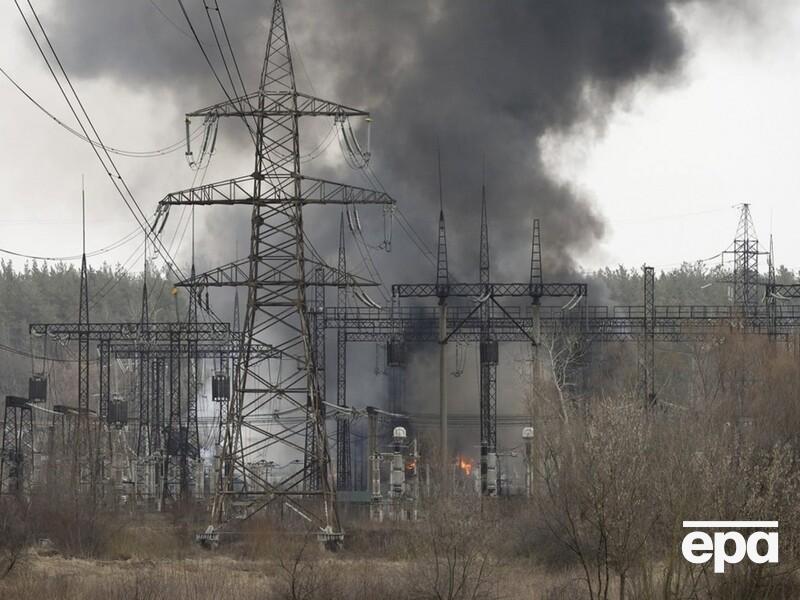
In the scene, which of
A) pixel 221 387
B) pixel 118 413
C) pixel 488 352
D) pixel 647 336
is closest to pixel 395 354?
pixel 488 352

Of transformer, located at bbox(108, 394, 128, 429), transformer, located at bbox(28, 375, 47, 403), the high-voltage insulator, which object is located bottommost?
transformer, located at bbox(108, 394, 128, 429)

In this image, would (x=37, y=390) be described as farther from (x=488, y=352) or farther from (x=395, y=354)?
(x=488, y=352)

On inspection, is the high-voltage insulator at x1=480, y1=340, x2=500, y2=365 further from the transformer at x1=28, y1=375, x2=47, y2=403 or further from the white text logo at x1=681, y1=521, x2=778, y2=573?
the white text logo at x1=681, y1=521, x2=778, y2=573

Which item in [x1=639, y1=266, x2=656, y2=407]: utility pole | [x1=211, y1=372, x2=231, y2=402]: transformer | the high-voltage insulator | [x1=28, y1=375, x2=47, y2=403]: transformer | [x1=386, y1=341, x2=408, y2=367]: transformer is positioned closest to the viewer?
the high-voltage insulator

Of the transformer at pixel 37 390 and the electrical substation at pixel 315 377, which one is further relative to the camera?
the transformer at pixel 37 390

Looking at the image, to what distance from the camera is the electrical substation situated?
35.8 metres

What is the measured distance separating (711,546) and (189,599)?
9.67 metres

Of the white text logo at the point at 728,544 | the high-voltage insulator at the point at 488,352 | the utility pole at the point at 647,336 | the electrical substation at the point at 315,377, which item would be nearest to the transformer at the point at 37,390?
the electrical substation at the point at 315,377

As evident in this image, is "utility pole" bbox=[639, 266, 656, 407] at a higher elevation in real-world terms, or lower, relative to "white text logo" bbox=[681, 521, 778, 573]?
higher

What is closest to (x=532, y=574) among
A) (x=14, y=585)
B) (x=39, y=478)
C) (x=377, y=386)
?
(x=14, y=585)

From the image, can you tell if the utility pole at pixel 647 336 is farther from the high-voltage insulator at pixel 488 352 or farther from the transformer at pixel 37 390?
the transformer at pixel 37 390

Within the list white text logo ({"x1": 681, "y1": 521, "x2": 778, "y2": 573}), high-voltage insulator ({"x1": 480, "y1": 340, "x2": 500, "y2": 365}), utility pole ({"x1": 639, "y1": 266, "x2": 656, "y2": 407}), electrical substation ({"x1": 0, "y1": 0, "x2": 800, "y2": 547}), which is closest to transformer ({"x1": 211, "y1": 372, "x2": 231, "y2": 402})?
electrical substation ({"x1": 0, "y1": 0, "x2": 800, "y2": 547})

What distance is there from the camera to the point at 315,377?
3569 centimetres

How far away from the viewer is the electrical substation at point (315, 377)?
117 ft
